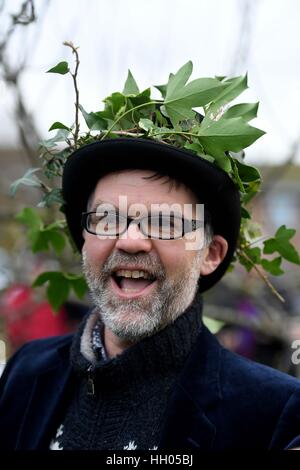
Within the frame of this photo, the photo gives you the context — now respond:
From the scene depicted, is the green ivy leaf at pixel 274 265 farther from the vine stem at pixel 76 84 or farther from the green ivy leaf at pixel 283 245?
the vine stem at pixel 76 84

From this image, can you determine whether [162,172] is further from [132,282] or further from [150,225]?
[132,282]

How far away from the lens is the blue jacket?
2113 mm

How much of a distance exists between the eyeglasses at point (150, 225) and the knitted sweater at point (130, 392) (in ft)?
0.94

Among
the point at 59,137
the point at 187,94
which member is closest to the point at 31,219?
the point at 59,137

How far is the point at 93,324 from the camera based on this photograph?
101 inches

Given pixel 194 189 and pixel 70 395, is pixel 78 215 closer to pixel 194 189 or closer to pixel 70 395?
pixel 194 189

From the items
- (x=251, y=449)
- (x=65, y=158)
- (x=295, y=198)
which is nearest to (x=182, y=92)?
(x=65, y=158)

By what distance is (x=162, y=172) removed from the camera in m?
2.25

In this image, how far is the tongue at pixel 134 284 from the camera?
226 centimetres

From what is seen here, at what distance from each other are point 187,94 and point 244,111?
0.19m

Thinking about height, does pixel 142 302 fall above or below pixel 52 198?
below

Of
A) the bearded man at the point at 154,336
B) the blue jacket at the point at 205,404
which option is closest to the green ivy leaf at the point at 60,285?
the blue jacket at the point at 205,404

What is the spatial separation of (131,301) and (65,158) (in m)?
0.57

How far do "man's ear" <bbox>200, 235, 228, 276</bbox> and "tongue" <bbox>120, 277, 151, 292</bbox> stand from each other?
0.29 m
